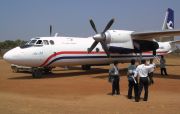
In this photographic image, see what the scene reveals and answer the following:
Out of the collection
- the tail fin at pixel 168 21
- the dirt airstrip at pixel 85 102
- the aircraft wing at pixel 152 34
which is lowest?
the dirt airstrip at pixel 85 102

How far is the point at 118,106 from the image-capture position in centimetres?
1067

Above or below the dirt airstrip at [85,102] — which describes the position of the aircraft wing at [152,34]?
above

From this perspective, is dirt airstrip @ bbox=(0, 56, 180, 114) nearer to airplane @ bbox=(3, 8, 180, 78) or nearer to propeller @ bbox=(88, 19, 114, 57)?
airplane @ bbox=(3, 8, 180, 78)

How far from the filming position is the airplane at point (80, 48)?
20656 millimetres

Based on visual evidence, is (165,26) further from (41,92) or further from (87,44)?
(41,92)

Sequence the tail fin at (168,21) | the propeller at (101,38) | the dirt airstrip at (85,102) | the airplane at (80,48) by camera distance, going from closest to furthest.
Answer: the dirt airstrip at (85,102)
the airplane at (80,48)
the propeller at (101,38)
the tail fin at (168,21)

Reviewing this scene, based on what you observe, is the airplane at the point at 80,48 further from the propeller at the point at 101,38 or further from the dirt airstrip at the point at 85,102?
the dirt airstrip at the point at 85,102

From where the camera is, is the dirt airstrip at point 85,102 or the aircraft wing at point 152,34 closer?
the dirt airstrip at point 85,102

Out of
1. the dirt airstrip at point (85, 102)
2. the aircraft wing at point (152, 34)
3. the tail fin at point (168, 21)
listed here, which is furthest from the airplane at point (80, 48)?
the tail fin at point (168, 21)

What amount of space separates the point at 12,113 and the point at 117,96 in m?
5.51

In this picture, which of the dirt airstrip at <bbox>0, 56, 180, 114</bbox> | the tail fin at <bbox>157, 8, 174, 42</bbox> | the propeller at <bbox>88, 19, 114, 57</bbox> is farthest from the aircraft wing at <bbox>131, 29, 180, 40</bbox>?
the tail fin at <bbox>157, 8, 174, 42</bbox>

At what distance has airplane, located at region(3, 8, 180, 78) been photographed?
20.7m

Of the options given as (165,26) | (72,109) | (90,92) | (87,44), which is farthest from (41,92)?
(165,26)

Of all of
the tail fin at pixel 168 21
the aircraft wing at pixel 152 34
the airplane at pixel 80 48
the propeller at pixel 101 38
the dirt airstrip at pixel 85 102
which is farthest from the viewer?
the tail fin at pixel 168 21
